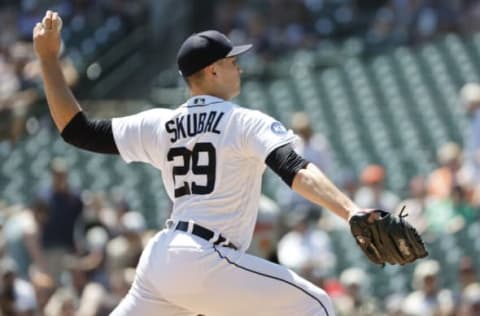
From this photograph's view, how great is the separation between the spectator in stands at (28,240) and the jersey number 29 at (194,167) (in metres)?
5.59

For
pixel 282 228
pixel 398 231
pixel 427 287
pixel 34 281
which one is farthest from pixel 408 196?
pixel 398 231

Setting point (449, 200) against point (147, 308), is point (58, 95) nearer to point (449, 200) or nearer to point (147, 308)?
point (147, 308)

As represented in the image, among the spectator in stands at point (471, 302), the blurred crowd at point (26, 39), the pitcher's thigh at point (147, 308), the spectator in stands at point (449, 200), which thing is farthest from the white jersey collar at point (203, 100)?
the blurred crowd at point (26, 39)

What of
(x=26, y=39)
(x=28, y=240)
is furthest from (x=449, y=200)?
(x=26, y=39)

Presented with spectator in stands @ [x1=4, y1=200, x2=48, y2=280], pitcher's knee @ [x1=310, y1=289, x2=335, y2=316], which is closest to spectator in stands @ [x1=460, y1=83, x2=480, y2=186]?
spectator in stands @ [x1=4, y1=200, x2=48, y2=280]

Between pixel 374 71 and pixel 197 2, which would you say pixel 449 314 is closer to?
pixel 374 71

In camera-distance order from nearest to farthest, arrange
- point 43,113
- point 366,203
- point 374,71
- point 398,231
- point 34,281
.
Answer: point 398,231 → point 34,281 → point 366,203 → point 43,113 → point 374,71

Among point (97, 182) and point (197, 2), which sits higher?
point (197, 2)

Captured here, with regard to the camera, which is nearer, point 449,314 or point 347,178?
point 449,314

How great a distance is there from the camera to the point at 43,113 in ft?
49.7

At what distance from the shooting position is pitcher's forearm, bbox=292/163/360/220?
16.5 ft

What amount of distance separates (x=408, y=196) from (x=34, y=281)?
3384mm

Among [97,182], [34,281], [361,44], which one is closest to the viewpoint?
[34,281]

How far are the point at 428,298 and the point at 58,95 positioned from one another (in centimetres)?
443
